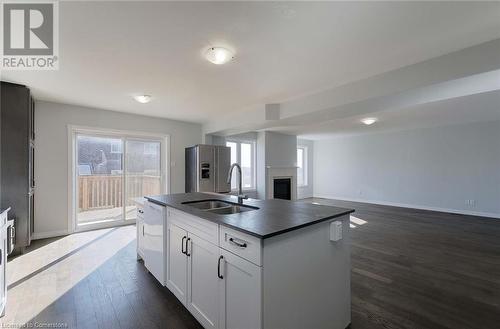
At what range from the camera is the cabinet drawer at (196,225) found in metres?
1.61

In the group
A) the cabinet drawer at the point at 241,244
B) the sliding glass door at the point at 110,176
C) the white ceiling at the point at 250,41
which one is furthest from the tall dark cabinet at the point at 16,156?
the cabinet drawer at the point at 241,244

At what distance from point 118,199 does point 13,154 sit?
190 cm

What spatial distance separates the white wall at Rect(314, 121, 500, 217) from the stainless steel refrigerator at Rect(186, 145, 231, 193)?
4.82 m

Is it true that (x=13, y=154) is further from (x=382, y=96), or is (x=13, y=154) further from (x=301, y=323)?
(x=382, y=96)

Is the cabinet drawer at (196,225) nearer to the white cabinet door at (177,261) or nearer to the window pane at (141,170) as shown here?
the white cabinet door at (177,261)

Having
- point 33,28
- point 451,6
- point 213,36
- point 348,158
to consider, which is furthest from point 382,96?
point 348,158

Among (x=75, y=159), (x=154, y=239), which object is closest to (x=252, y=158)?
(x=75, y=159)

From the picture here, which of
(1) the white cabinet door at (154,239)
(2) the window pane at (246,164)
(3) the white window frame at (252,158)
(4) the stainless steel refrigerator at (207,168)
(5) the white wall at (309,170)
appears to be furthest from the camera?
(5) the white wall at (309,170)

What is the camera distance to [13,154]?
317 cm

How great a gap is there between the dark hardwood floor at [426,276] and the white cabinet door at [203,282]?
116cm

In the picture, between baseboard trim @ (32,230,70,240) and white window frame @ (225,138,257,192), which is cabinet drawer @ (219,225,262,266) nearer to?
baseboard trim @ (32,230,70,240)

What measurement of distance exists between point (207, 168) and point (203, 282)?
371cm

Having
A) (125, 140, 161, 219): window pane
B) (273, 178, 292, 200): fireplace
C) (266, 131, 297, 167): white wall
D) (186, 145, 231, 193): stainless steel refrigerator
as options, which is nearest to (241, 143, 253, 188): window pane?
(266, 131, 297, 167): white wall

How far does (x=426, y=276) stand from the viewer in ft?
8.50
